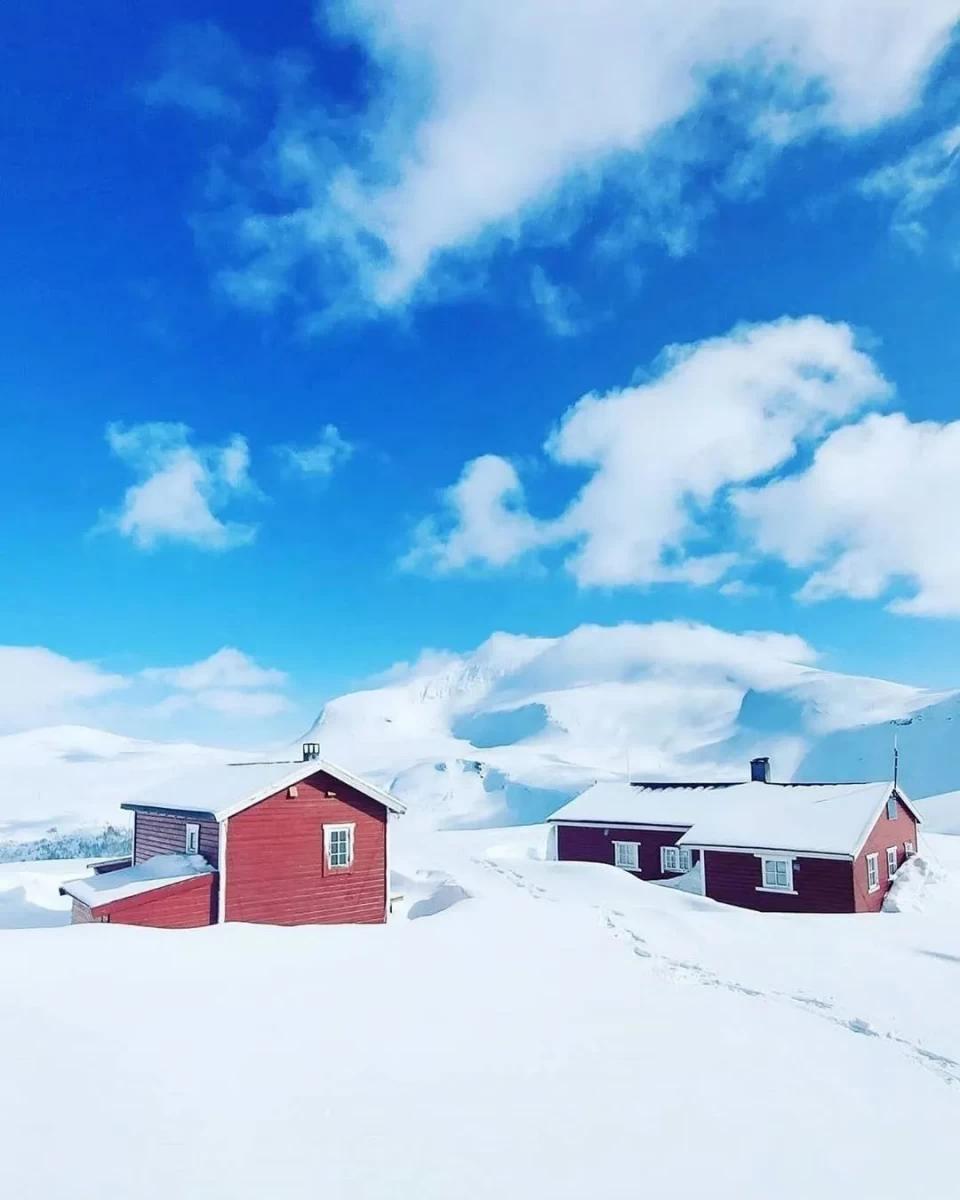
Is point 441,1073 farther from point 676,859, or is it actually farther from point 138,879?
point 676,859

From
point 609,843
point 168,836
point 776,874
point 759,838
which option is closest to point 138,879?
point 168,836

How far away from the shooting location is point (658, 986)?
11609mm

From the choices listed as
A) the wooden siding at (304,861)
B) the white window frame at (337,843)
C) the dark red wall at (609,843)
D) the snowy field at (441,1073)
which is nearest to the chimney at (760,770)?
the dark red wall at (609,843)

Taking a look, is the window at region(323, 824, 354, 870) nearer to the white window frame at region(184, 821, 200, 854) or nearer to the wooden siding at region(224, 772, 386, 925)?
the wooden siding at region(224, 772, 386, 925)

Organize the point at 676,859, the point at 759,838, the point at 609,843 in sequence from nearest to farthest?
the point at 759,838 → the point at 676,859 → the point at 609,843

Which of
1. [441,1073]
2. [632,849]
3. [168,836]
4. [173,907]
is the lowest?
[632,849]

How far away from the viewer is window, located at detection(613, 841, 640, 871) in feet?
114

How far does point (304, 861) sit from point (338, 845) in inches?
44.0

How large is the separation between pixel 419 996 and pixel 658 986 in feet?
14.0

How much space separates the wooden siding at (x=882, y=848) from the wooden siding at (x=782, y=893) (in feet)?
1.91

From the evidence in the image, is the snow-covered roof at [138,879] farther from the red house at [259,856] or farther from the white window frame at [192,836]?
the white window frame at [192,836]

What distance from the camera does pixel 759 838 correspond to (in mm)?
29938

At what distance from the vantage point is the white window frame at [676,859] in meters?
32.1

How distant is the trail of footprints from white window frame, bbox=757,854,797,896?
12.0 metres
